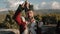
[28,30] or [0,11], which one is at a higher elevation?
[0,11]

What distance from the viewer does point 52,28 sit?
248 cm

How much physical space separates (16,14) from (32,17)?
7.4 inches

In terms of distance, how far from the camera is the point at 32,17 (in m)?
2.35

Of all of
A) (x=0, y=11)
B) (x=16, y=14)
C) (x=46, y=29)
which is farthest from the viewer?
(x=0, y=11)

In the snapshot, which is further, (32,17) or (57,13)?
(57,13)

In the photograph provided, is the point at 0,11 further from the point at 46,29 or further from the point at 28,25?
the point at 46,29

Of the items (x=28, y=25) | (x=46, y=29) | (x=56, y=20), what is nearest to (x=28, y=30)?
(x=28, y=25)

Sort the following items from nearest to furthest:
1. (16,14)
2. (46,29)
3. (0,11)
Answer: (16,14), (46,29), (0,11)

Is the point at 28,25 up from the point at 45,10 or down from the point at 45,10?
down

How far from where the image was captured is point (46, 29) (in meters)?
2.45

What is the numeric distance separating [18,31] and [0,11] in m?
0.37

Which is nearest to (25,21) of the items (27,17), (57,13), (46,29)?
(27,17)

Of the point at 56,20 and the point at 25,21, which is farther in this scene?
the point at 56,20

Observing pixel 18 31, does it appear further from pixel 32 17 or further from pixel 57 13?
pixel 57 13
